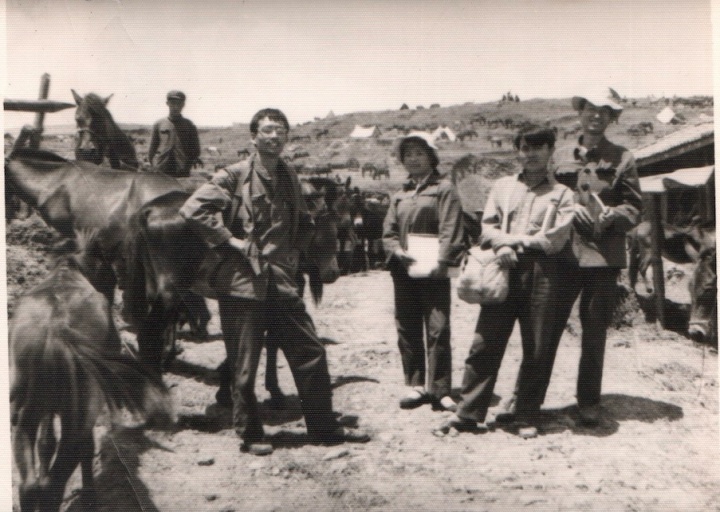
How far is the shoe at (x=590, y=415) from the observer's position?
376 cm

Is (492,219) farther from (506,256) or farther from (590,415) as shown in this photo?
(590,415)

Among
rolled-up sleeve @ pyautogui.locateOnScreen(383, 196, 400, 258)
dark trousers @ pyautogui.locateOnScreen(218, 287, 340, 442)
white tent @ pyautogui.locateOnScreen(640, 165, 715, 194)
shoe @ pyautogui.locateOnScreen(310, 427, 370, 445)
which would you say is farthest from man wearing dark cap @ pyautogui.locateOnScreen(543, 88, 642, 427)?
white tent @ pyautogui.locateOnScreen(640, 165, 715, 194)

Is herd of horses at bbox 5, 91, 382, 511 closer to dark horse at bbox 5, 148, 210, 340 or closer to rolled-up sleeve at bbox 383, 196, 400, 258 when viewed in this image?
dark horse at bbox 5, 148, 210, 340

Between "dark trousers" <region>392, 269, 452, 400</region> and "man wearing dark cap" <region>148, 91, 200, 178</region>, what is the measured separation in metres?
2.39

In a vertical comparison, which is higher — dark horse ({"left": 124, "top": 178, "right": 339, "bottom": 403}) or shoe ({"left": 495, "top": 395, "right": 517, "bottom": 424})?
dark horse ({"left": 124, "top": 178, "right": 339, "bottom": 403})

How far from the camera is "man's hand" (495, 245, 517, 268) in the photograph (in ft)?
11.3

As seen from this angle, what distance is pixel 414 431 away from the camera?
3760mm

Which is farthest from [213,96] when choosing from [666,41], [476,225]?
[666,41]

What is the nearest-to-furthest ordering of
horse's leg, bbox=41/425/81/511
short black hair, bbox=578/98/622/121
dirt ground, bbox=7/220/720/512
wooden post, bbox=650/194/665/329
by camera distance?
horse's leg, bbox=41/425/81/511, dirt ground, bbox=7/220/720/512, short black hair, bbox=578/98/622/121, wooden post, bbox=650/194/665/329

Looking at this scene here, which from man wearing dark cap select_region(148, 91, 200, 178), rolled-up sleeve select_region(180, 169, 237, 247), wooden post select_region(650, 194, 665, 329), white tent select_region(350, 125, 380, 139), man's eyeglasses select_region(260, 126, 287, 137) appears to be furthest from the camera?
white tent select_region(350, 125, 380, 139)

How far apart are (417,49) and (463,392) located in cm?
228

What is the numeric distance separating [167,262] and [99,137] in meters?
1.52

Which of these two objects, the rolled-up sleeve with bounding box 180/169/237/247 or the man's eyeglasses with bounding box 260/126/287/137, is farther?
the man's eyeglasses with bounding box 260/126/287/137

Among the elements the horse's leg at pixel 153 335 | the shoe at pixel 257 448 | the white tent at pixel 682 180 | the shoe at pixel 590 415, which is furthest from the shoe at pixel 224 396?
the white tent at pixel 682 180
